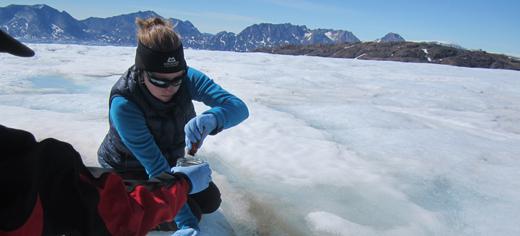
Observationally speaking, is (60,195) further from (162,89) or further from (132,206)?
(162,89)

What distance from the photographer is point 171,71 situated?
2.12 meters

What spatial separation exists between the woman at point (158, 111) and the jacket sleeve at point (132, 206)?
2.64ft

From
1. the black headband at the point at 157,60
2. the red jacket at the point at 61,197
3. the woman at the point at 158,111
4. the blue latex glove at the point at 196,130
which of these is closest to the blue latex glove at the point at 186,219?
the woman at the point at 158,111

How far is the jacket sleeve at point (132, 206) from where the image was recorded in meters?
1.03

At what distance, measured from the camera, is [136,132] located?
6.98 ft

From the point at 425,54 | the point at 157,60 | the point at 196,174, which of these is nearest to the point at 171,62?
the point at 157,60

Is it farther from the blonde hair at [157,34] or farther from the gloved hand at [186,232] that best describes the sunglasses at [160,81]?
the gloved hand at [186,232]

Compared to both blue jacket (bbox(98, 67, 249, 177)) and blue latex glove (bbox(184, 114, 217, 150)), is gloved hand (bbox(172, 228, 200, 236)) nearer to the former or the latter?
blue jacket (bbox(98, 67, 249, 177))

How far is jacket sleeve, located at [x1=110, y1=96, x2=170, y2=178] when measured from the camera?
212 centimetres

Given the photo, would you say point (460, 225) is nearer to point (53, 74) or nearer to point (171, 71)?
point (171, 71)

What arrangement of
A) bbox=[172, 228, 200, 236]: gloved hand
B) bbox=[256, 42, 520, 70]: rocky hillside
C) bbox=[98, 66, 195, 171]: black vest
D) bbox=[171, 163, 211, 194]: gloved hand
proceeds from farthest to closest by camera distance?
1. bbox=[256, 42, 520, 70]: rocky hillside
2. bbox=[98, 66, 195, 171]: black vest
3. bbox=[172, 228, 200, 236]: gloved hand
4. bbox=[171, 163, 211, 194]: gloved hand

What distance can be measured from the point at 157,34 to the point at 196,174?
880 mm

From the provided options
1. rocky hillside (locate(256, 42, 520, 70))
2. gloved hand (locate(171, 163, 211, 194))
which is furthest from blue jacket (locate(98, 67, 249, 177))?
rocky hillside (locate(256, 42, 520, 70))

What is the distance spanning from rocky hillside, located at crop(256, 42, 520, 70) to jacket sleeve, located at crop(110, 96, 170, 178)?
45412 millimetres
